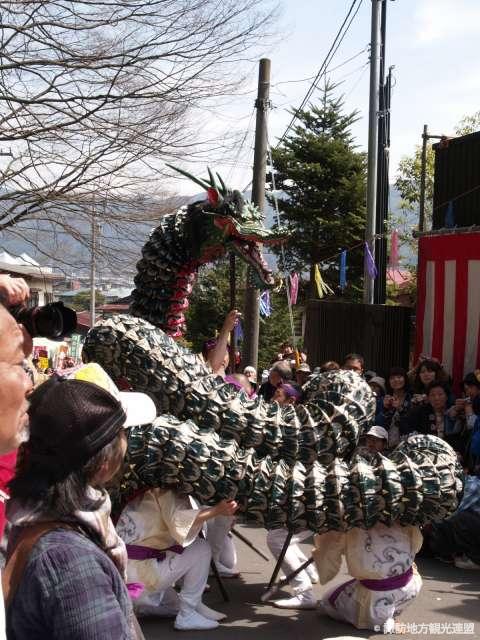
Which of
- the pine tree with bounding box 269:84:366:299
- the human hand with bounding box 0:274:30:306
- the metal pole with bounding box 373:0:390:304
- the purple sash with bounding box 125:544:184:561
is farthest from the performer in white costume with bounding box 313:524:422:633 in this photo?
the pine tree with bounding box 269:84:366:299

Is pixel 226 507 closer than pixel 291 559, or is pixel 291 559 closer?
pixel 226 507

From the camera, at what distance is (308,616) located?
4781 mm

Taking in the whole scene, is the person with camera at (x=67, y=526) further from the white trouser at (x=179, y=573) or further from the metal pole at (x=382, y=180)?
the metal pole at (x=382, y=180)

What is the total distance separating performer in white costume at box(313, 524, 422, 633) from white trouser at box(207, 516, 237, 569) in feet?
3.60

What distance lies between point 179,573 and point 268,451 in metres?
0.80

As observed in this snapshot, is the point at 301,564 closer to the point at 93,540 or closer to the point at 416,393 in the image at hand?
the point at 416,393

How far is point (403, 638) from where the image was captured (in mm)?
4371

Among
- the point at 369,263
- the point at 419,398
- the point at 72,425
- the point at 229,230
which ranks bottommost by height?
the point at 419,398

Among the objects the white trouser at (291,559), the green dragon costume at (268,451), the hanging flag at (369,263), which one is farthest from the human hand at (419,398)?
the hanging flag at (369,263)

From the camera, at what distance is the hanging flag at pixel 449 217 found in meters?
9.94

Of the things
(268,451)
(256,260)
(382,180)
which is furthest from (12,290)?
(382,180)

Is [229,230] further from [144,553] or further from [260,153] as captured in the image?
[260,153]

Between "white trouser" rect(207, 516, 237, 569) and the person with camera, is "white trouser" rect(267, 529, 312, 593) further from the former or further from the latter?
the person with camera

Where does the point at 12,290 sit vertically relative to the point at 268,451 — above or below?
above
